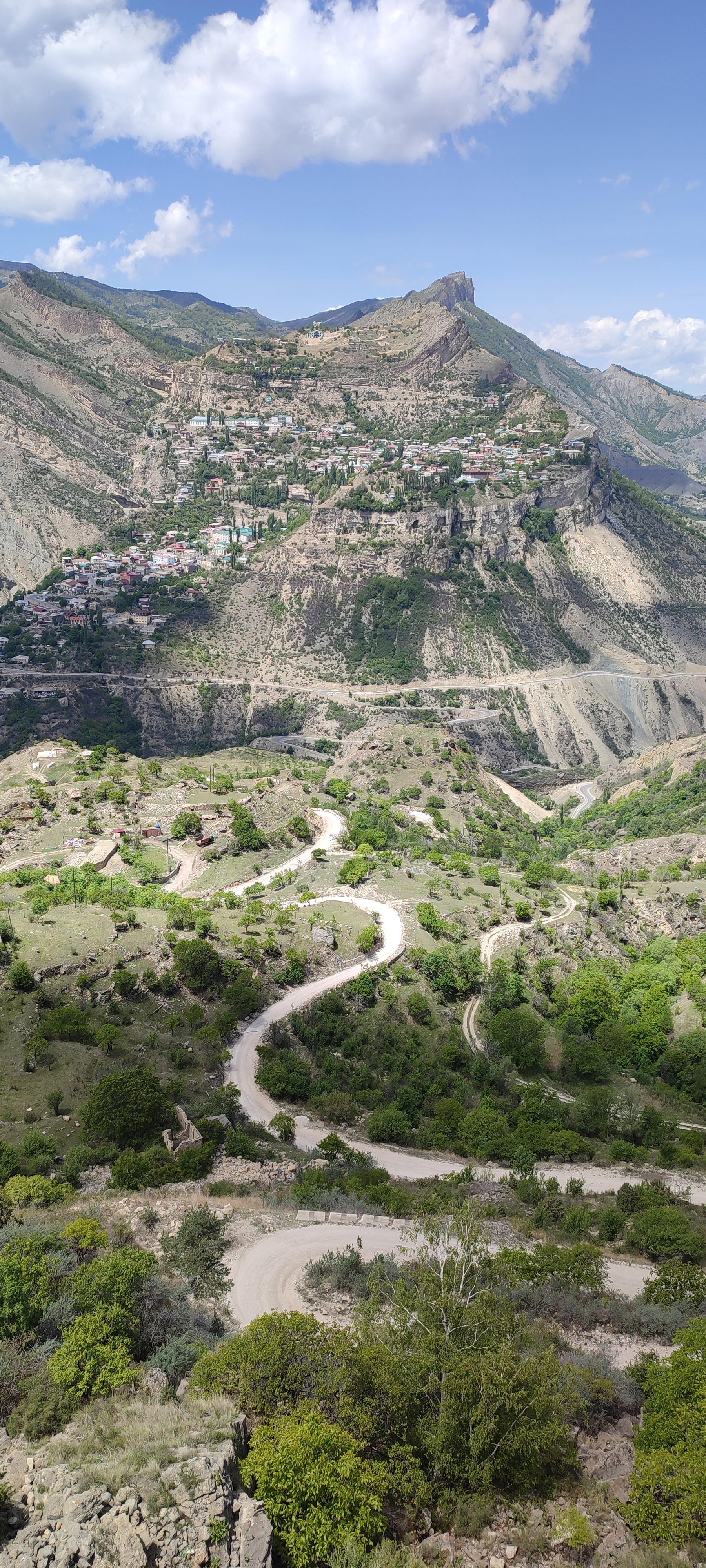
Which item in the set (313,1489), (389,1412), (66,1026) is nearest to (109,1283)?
(389,1412)

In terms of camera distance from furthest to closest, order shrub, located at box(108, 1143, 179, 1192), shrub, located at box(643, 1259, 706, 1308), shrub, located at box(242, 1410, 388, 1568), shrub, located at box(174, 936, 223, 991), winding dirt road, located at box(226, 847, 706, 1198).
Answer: shrub, located at box(174, 936, 223, 991), winding dirt road, located at box(226, 847, 706, 1198), shrub, located at box(108, 1143, 179, 1192), shrub, located at box(643, 1259, 706, 1308), shrub, located at box(242, 1410, 388, 1568)

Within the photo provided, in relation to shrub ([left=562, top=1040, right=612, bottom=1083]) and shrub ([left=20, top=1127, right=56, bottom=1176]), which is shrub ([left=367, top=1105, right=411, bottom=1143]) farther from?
shrub ([left=20, top=1127, right=56, bottom=1176])

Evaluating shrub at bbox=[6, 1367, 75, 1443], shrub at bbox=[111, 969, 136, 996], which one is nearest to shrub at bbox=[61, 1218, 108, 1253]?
shrub at bbox=[6, 1367, 75, 1443]

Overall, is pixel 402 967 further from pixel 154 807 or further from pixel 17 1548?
pixel 17 1548

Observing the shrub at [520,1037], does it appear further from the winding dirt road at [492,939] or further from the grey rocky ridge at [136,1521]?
the grey rocky ridge at [136,1521]

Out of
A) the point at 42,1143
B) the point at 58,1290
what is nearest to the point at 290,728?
the point at 42,1143

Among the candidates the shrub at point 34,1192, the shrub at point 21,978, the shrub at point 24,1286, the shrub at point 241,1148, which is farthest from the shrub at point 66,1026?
the shrub at point 24,1286
